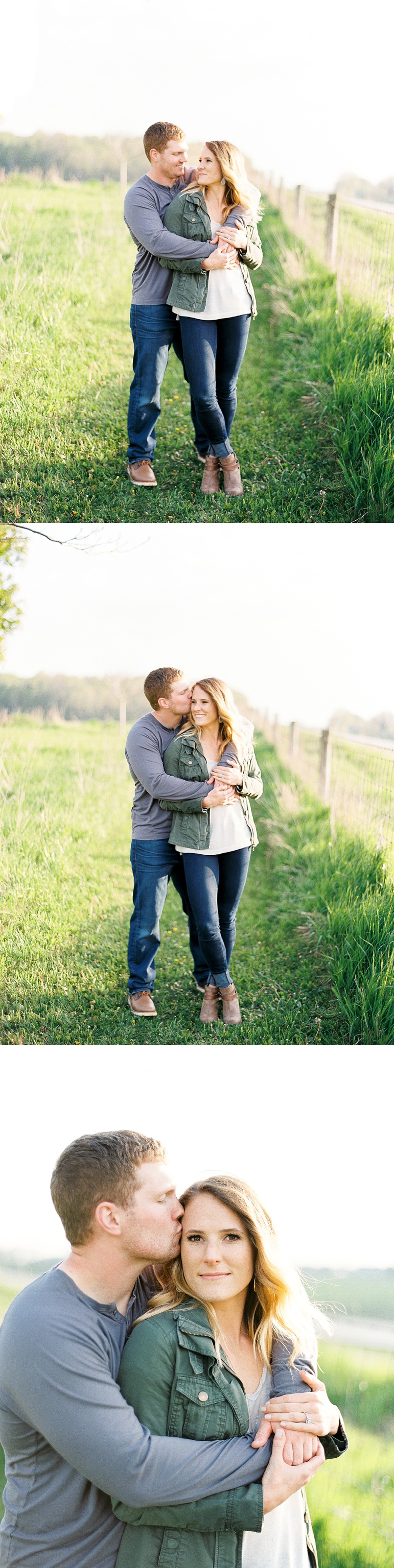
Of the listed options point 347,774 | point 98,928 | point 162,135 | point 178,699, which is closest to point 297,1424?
point 178,699

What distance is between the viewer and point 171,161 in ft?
17.8

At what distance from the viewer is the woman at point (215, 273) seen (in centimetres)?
530

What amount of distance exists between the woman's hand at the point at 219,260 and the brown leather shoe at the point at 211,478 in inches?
34.9

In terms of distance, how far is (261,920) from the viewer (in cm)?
662

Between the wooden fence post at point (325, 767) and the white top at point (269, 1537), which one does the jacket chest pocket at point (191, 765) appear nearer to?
the wooden fence post at point (325, 767)

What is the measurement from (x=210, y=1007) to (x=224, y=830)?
1.00 meters

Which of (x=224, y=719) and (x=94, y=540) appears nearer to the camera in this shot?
(x=224, y=719)

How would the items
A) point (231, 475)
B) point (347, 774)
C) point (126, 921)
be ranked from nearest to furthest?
point (231, 475), point (126, 921), point (347, 774)

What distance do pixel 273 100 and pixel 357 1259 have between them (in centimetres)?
599

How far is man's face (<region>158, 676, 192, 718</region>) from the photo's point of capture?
5.36m

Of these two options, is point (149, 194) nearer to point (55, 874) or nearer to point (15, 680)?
point (15, 680)

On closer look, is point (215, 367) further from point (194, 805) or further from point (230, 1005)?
point (230, 1005)

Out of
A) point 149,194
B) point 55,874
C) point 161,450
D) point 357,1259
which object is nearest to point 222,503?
point 161,450

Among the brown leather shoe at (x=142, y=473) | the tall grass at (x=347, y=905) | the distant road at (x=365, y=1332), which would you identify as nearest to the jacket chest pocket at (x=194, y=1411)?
the distant road at (x=365, y=1332)
